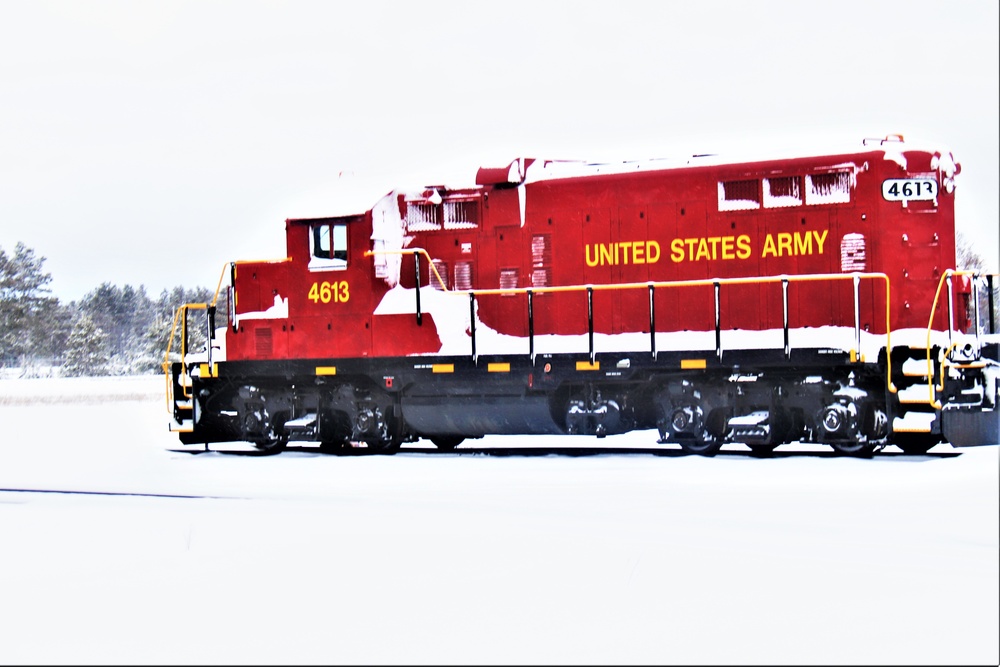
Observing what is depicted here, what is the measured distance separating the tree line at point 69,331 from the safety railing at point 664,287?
21264 mm

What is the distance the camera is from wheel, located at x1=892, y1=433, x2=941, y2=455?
1221 cm

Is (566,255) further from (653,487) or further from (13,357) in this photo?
(13,357)

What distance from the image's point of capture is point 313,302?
46.5 ft

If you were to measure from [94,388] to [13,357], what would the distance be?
12.1ft

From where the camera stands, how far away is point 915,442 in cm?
1234

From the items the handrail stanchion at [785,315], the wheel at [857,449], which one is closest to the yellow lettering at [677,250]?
the handrail stanchion at [785,315]

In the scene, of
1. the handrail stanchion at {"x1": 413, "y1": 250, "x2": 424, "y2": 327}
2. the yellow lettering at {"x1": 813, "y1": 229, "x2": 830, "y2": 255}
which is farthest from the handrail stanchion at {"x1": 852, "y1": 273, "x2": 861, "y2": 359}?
the handrail stanchion at {"x1": 413, "y1": 250, "x2": 424, "y2": 327}

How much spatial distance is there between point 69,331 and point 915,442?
36842 mm

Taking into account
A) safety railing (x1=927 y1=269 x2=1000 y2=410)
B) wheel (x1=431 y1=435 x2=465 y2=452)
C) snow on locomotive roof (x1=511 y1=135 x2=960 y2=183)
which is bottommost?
wheel (x1=431 y1=435 x2=465 y2=452)

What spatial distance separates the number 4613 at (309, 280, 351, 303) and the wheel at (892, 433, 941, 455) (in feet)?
21.5

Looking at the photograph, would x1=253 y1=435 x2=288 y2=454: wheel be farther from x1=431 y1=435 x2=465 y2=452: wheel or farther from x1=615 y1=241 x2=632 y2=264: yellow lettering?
x1=615 y1=241 x2=632 y2=264: yellow lettering

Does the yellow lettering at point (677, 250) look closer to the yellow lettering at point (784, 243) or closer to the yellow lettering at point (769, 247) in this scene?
the yellow lettering at point (769, 247)

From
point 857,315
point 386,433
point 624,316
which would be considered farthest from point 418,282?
point 857,315

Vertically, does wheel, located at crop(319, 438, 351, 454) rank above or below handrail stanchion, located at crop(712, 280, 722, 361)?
below
